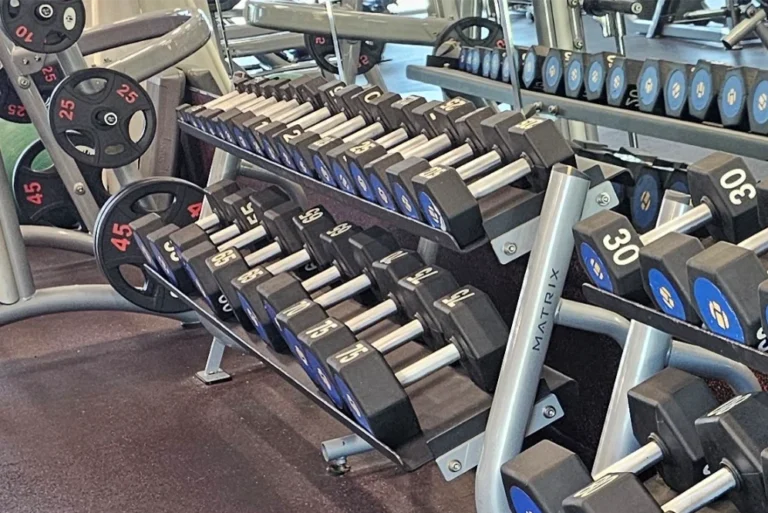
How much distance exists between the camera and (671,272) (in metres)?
0.97

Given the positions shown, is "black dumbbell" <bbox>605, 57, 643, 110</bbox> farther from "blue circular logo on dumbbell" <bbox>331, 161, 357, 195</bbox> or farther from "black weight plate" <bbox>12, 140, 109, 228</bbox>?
"black weight plate" <bbox>12, 140, 109, 228</bbox>

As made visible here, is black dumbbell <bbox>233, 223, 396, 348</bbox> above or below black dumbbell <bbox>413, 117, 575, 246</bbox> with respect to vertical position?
below

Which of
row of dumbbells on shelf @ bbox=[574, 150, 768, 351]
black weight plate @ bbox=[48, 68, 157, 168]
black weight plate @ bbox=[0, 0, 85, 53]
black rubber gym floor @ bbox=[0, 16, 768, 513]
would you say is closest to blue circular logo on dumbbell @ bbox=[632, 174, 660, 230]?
black rubber gym floor @ bbox=[0, 16, 768, 513]

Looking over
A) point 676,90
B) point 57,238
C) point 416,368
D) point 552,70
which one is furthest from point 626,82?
point 57,238

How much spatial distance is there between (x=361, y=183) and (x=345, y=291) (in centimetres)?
27

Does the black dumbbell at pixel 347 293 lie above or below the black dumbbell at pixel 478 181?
below

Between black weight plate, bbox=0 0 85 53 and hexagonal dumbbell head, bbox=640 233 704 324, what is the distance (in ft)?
5.61

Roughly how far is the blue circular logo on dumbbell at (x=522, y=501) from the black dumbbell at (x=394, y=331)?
383 millimetres

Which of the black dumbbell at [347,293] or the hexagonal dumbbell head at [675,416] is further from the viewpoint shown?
the black dumbbell at [347,293]

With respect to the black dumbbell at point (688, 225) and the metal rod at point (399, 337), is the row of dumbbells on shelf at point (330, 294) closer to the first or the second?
the metal rod at point (399, 337)

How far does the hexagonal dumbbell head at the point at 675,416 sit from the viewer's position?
3.61 feet

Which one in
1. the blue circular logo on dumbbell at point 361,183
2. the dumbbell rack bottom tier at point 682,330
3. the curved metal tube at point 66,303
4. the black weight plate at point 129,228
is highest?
the dumbbell rack bottom tier at point 682,330

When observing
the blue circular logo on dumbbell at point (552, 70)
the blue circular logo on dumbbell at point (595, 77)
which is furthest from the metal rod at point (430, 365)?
the blue circular logo on dumbbell at point (552, 70)

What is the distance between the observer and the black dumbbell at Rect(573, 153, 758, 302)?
1.05 metres
